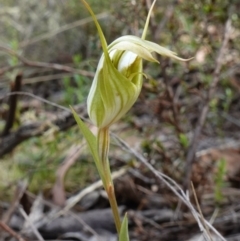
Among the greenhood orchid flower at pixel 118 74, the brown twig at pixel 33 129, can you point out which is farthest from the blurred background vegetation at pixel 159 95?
the greenhood orchid flower at pixel 118 74

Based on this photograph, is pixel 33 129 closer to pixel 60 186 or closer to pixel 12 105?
pixel 12 105

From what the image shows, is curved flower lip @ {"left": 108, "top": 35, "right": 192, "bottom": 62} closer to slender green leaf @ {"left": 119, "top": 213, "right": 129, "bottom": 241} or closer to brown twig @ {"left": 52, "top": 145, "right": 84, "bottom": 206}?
slender green leaf @ {"left": 119, "top": 213, "right": 129, "bottom": 241}

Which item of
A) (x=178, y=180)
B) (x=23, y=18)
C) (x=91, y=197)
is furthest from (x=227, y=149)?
(x=23, y=18)

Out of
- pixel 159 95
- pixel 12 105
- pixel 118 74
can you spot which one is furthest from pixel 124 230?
pixel 12 105

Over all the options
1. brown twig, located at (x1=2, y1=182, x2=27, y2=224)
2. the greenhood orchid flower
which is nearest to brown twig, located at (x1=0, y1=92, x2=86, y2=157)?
brown twig, located at (x1=2, y1=182, x2=27, y2=224)

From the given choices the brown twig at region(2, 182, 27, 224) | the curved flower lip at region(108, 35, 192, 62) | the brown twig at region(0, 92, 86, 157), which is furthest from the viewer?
the brown twig at region(0, 92, 86, 157)

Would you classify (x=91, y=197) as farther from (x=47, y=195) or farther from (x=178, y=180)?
(x=178, y=180)

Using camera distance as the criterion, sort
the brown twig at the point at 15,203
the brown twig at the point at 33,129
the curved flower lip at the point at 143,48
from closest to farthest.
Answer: the curved flower lip at the point at 143,48, the brown twig at the point at 15,203, the brown twig at the point at 33,129

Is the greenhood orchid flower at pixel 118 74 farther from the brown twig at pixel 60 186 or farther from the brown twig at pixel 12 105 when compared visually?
the brown twig at pixel 60 186
